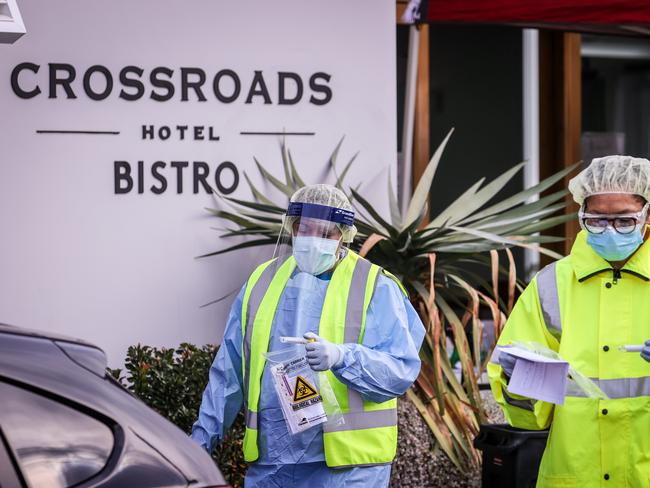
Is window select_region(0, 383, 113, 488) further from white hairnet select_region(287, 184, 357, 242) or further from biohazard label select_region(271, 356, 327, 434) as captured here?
white hairnet select_region(287, 184, 357, 242)

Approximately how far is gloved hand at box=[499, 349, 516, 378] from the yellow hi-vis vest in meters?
0.62

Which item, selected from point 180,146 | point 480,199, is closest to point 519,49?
point 480,199

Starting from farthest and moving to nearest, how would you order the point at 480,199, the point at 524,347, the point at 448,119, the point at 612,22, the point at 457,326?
1. the point at 448,119
2. the point at 612,22
3. the point at 480,199
4. the point at 457,326
5. the point at 524,347

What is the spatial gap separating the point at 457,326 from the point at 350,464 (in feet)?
8.15

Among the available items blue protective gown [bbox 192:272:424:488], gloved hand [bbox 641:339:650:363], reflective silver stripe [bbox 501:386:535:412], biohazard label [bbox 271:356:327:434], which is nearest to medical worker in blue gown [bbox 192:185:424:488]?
blue protective gown [bbox 192:272:424:488]

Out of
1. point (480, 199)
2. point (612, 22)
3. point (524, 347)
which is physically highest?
point (612, 22)

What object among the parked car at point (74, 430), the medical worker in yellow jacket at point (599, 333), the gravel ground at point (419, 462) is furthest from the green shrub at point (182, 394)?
the parked car at point (74, 430)

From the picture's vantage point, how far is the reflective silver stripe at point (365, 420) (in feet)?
15.6

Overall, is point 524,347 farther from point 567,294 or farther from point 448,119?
point 448,119

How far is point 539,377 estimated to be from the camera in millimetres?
4277

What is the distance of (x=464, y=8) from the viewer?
25.6 feet

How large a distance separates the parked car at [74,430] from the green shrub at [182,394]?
350 cm

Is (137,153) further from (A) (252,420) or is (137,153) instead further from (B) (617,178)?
(B) (617,178)

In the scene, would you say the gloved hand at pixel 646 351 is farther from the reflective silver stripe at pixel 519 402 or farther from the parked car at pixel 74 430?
the parked car at pixel 74 430
